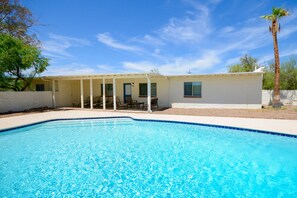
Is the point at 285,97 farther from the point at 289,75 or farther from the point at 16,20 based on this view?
the point at 16,20

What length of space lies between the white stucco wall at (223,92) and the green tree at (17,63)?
33.5 feet

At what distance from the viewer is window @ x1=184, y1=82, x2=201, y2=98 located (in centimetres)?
1411

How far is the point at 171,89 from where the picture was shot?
1481 cm

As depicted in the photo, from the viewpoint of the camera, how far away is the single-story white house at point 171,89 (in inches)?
507

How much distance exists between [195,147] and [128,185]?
3.08m

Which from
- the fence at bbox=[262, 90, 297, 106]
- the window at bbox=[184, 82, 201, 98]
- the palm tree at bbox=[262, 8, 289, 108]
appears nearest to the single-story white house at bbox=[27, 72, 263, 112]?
the window at bbox=[184, 82, 201, 98]

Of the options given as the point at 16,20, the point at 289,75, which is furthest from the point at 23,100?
the point at 289,75

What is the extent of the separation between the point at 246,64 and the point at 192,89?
21.9 metres

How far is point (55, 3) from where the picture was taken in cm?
1243

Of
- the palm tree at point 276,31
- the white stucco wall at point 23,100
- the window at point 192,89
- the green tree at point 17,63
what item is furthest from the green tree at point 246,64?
the green tree at point 17,63

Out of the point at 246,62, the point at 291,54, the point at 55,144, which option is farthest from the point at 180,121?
the point at 246,62

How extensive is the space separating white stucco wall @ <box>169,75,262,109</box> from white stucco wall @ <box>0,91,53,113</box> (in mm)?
10202

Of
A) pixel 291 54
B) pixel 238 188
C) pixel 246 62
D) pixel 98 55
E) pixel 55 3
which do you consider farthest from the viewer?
pixel 246 62

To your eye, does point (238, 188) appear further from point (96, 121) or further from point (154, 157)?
point (96, 121)
